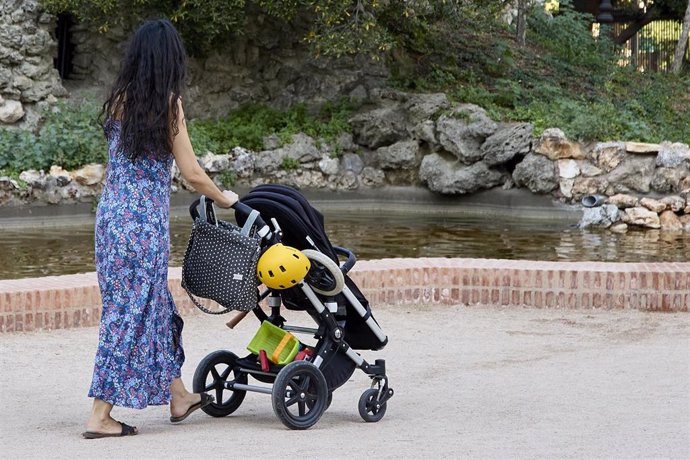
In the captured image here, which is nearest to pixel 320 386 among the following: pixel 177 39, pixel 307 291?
pixel 307 291

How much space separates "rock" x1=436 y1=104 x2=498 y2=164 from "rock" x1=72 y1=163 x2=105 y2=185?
502 centimetres

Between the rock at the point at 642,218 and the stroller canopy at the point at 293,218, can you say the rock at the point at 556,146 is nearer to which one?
the rock at the point at 642,218

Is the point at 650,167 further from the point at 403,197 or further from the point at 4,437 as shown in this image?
the point at 4,437

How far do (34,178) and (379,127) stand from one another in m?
5.49

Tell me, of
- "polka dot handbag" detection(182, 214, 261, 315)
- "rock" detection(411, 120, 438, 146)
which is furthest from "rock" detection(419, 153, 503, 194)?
"polka dot handbag" detection(182, 214, 261, 315)

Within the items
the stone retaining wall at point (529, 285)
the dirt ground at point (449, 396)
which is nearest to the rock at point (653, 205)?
the stone retaining wall at point (529, 285)

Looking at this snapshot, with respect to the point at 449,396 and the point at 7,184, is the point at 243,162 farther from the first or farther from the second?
the point at 449,396

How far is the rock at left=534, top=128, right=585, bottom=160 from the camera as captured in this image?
16.7 metres

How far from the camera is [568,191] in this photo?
1650cm

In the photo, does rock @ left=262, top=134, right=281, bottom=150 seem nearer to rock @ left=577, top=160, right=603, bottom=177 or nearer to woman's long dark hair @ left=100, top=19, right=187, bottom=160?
rock @ left=577, top=160, right=603, bottom=177

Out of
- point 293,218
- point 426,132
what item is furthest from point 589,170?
point 293,218

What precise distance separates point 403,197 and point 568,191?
259 cm

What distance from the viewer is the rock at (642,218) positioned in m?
15.5

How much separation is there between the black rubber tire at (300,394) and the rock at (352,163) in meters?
12.9
